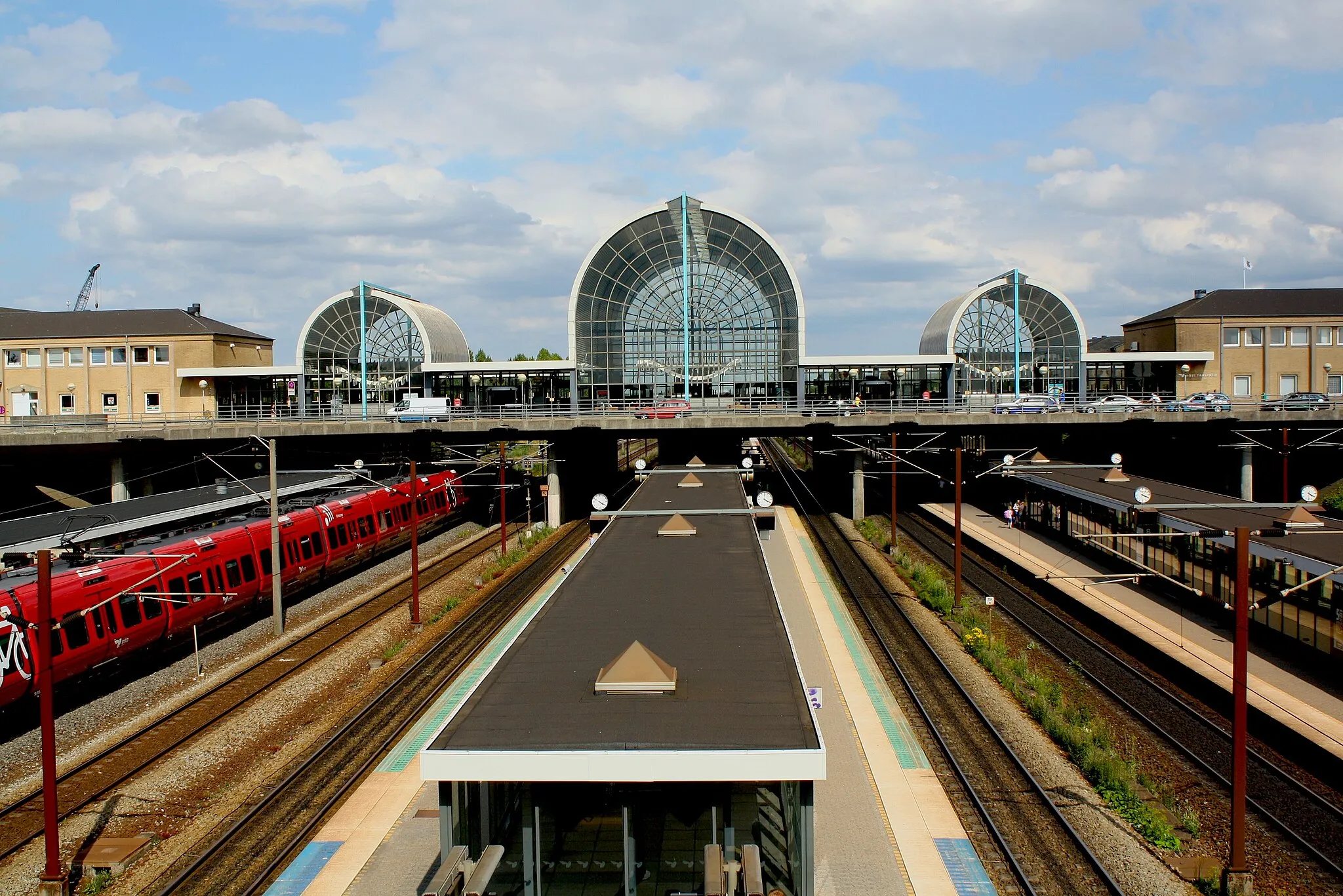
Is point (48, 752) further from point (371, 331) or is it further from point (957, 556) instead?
point (371, 331)

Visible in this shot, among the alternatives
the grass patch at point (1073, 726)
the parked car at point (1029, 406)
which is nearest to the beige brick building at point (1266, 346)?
the parked car at point (1029, 406)

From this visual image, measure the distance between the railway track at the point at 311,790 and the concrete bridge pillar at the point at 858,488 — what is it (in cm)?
2808

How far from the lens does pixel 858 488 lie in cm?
5225

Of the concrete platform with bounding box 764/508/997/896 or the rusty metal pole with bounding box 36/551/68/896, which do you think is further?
the concrete platform with bounding box 764/508/997/896

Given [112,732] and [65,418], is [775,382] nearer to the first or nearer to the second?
[65,418]

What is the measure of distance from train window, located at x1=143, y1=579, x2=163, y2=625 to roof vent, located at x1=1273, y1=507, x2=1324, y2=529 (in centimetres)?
2908

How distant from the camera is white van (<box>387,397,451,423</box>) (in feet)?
178

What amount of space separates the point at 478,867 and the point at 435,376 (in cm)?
5743

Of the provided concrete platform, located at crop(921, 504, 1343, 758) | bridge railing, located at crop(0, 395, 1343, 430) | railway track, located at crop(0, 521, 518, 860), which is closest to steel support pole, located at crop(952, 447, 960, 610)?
concrete platform, located at crop(921, 504, 1343, 758)

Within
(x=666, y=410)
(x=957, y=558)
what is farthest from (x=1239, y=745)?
(x=666, y=410)

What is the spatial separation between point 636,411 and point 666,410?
249cm

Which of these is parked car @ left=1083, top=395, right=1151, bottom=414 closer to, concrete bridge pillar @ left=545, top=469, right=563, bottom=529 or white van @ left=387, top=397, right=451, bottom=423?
concrete bridge pillar @ left=545, top=469, right=563, bottom=529

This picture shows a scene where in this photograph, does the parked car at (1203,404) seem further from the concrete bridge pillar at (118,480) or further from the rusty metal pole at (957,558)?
the concrete bridge pillar at (118,480)

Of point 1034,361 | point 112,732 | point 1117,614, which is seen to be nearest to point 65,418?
point 112,732
